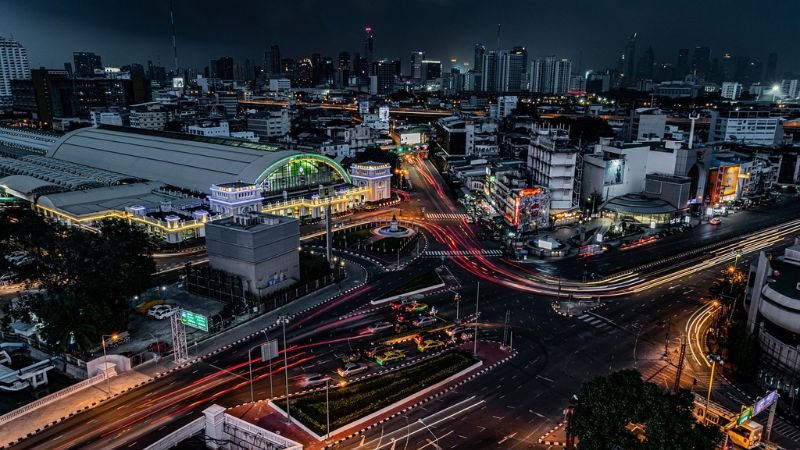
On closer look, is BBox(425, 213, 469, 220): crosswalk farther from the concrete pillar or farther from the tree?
the tree

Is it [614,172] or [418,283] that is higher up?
[614,172]

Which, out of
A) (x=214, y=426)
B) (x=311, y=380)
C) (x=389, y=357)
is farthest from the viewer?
(x=389, y=357)

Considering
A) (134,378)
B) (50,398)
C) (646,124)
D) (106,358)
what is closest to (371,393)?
(134,378)

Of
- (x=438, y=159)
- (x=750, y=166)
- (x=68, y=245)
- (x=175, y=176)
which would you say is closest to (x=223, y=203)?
(x=175, y=176)

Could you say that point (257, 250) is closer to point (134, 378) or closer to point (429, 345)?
point (134, 378)

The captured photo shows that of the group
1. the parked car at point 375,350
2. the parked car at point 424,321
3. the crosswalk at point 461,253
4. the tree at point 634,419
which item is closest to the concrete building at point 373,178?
the crosswalk at point 461,253

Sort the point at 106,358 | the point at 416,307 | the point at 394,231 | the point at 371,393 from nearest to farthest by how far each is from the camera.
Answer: the point at 371,393 → the point at 106,358 → the point at 416,307 → the point at 394,231

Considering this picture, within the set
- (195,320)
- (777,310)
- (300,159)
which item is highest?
(300,159)
